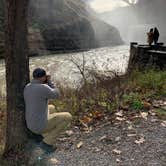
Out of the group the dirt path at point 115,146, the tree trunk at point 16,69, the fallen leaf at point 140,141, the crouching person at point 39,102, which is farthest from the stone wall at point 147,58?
the tree trunk at point 16,69

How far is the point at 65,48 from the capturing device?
65.3 metres

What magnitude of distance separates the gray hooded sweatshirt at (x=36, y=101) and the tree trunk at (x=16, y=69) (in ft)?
0.42

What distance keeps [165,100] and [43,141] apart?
136 inches

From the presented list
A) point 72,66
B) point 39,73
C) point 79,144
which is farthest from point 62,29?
point 39,73

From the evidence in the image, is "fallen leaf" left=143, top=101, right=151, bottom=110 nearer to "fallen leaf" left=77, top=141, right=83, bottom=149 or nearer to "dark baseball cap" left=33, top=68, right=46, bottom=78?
"fallen leaf" left=77, top=141, right=83, bottom=149

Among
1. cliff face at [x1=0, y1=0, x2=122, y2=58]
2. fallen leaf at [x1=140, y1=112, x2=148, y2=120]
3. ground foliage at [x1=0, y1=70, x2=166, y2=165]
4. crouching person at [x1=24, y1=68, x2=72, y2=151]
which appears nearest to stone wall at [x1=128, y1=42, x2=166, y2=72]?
ground foliage at [x1=0, y1=70, x2=166, y2=165]

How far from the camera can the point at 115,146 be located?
634 cm

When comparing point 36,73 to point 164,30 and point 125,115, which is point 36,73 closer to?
point 125,115

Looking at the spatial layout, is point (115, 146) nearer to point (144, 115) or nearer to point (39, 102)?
point (39, 102)

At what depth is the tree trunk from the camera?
5.96m

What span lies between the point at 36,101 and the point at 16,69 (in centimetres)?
58

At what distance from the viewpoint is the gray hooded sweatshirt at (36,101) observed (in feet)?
20.1

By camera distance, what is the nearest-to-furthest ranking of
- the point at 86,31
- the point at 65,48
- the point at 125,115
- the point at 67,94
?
the point at 125,115 < the point at 67,94 < the point at 65,48 < the point at 86,31

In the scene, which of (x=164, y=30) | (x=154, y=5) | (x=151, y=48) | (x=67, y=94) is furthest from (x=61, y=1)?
(x=67, y=94)
